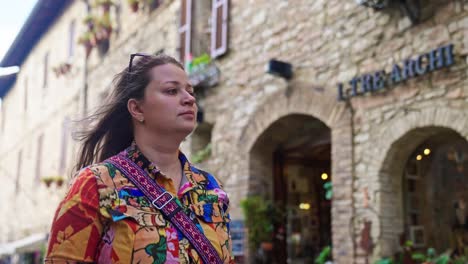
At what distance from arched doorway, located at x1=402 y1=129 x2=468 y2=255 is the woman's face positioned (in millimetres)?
4217

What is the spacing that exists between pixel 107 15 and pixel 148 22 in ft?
7.24

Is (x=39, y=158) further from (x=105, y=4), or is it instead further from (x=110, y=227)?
(x=110, y=227)

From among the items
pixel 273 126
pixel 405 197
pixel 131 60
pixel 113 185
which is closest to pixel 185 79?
pixel 131 60

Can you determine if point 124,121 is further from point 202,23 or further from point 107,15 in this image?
point 107,15

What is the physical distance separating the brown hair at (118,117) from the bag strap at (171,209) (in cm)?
23

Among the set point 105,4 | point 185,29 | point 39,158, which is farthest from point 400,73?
point 39,158

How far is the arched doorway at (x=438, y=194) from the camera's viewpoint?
5.80 metres

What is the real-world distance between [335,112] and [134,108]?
4.57 meters

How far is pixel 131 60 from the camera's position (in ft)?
5.94

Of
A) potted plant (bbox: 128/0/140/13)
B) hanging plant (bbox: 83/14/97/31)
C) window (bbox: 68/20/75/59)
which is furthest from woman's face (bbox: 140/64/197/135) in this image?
window (bbox: 68/20/75/59)

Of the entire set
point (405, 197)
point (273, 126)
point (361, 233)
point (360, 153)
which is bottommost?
point (361, 233)

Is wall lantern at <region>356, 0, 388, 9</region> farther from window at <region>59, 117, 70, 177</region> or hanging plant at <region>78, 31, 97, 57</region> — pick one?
window at <region>59, 117, 70, 177</region>

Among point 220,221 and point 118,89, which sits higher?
point 118,89

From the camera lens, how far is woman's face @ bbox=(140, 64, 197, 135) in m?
1.69
